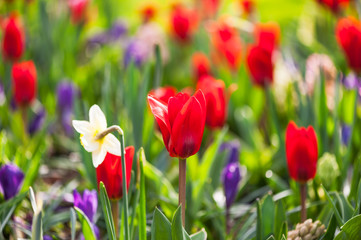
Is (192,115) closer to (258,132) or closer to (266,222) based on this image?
(266,222)

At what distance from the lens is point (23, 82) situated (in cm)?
175

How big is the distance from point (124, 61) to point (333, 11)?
0.94 metres

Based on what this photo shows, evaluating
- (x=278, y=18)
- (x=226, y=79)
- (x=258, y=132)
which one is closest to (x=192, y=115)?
(x=258, y=132)

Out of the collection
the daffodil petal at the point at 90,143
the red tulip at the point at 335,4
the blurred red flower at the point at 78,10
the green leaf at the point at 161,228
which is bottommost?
the green leaf at the point at 161,228

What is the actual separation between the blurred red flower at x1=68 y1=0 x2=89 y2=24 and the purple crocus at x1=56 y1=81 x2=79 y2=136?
81cm

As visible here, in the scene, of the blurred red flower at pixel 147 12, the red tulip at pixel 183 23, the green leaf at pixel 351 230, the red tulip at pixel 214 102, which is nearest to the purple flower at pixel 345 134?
the red tulip at pixel 214 102

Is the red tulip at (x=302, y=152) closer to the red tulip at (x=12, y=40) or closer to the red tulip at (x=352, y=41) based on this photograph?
the red tulip at (x=352, y=41)

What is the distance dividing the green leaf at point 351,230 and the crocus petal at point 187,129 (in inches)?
13.0

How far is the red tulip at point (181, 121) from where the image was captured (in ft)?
3.09

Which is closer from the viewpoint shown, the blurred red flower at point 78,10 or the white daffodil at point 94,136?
the white daffodil at point 94,136

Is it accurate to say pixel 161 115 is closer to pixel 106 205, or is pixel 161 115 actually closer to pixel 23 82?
pixel 106 205

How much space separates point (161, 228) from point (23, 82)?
96cm

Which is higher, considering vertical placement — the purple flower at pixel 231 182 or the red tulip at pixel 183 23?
the red tulip at pixel 183 23

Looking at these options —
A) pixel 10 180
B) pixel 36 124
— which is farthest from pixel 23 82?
pixel 10 180
